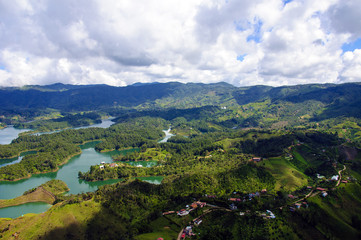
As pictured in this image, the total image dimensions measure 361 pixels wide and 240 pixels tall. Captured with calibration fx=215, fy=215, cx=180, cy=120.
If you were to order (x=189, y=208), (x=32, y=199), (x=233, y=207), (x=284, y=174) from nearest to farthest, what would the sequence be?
(x=189, y=208) → (x=233, y=207) → (x=32, y=199) → (x=284, y=174)

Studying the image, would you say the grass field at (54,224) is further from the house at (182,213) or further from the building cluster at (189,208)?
the house at (182,213)

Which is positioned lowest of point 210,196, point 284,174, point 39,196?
point 39,196

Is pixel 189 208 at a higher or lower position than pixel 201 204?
lower

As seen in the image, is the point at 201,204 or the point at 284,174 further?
the point at 284,174

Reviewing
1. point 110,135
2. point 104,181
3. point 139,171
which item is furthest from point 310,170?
point 110,135

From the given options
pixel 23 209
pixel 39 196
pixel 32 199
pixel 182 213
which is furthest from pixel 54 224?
pixel 32 199

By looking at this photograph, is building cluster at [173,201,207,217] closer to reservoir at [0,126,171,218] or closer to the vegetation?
reservoir at [0,126,171,218]

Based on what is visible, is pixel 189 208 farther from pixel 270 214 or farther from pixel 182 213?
pixel 270 214

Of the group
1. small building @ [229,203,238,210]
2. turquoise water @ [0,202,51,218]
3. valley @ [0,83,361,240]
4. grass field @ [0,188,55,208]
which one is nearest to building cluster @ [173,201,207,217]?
valley @ [0,83,361,240]

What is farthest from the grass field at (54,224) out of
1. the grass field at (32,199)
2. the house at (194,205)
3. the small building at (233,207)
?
the small building at (233,207)
